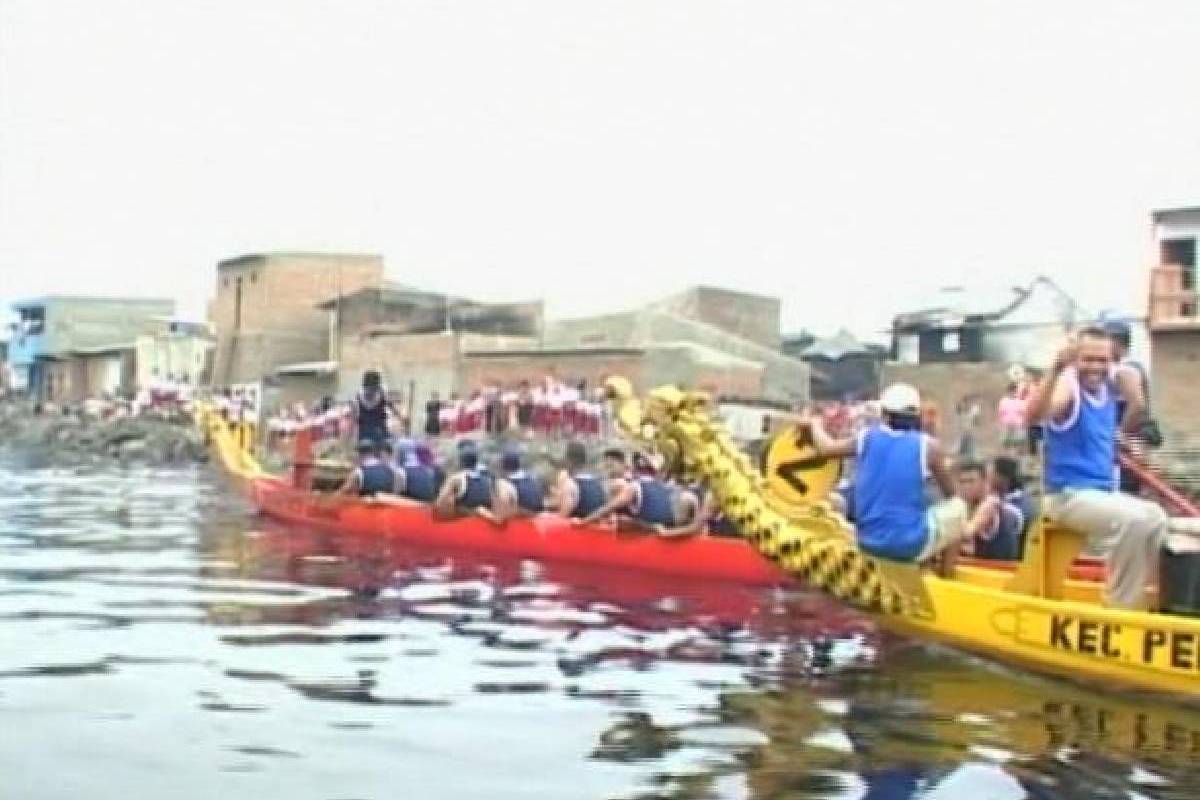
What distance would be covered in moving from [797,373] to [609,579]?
134ft

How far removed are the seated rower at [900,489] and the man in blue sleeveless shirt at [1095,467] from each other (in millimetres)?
1046

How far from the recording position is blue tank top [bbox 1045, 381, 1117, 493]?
33.8ft

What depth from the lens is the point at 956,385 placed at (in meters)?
45.0

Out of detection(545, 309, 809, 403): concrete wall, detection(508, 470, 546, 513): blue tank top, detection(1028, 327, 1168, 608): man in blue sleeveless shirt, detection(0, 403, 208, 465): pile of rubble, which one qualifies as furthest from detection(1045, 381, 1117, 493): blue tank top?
detection(0, 403, 208, 465): pile of rubble

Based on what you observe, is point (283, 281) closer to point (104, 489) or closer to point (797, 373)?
point (797, 373)

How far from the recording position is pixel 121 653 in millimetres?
11703

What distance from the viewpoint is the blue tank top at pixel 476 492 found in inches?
783

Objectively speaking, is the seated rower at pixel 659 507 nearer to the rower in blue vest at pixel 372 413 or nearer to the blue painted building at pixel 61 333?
the rower in blue vest at pixel 372 413

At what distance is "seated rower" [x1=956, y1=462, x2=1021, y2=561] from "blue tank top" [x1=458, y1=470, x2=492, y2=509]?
22.9 ft

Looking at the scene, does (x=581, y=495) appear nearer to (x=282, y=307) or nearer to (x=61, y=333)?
(x=282, y=307)

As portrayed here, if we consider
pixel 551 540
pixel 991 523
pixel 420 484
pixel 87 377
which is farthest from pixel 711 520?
pixel 87 377

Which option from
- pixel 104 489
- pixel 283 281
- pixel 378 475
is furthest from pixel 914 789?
pixel 283 281

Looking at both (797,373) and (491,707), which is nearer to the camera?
(491,707)

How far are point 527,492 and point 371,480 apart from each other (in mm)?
3748
